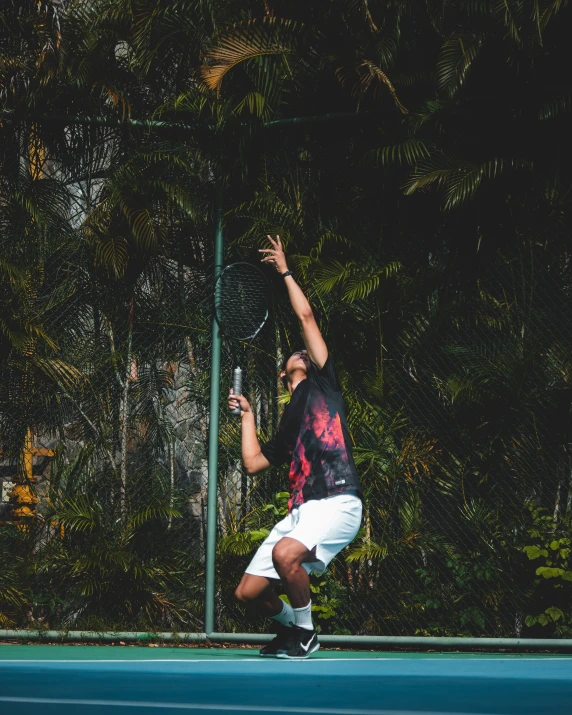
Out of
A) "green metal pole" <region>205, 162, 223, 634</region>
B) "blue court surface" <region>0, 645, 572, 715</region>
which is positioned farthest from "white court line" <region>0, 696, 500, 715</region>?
"green metal pole" <region>205, 162, 223, 634</region>

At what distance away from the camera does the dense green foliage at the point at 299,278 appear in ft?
19.6

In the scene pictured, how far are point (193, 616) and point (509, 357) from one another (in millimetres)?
2681

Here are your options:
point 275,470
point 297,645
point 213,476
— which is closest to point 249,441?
point 297,645

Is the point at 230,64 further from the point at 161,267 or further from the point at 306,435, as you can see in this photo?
the point at 306,435

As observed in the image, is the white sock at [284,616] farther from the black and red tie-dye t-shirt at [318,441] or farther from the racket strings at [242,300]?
the racket strings at [242,300]

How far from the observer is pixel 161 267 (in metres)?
6.54

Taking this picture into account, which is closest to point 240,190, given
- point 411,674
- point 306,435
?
point 306,435

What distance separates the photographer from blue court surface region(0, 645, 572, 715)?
189cm

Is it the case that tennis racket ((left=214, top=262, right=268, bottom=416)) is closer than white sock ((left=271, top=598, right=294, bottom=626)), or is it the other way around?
white sock ((left=271, top=598, right=294, bottom=626))

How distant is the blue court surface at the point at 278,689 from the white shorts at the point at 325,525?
6.30 feet

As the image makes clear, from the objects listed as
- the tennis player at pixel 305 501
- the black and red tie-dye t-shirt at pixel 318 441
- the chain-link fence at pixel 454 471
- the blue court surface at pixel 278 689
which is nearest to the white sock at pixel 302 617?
the tennis player at pixel 305 501

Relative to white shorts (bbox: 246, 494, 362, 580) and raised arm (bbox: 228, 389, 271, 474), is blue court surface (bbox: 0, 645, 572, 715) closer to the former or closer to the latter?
white shorts (bbox: 246, 494, 362, 580)

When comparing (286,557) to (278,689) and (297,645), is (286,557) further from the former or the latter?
(278,689)

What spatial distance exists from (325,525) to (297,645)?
532mm
